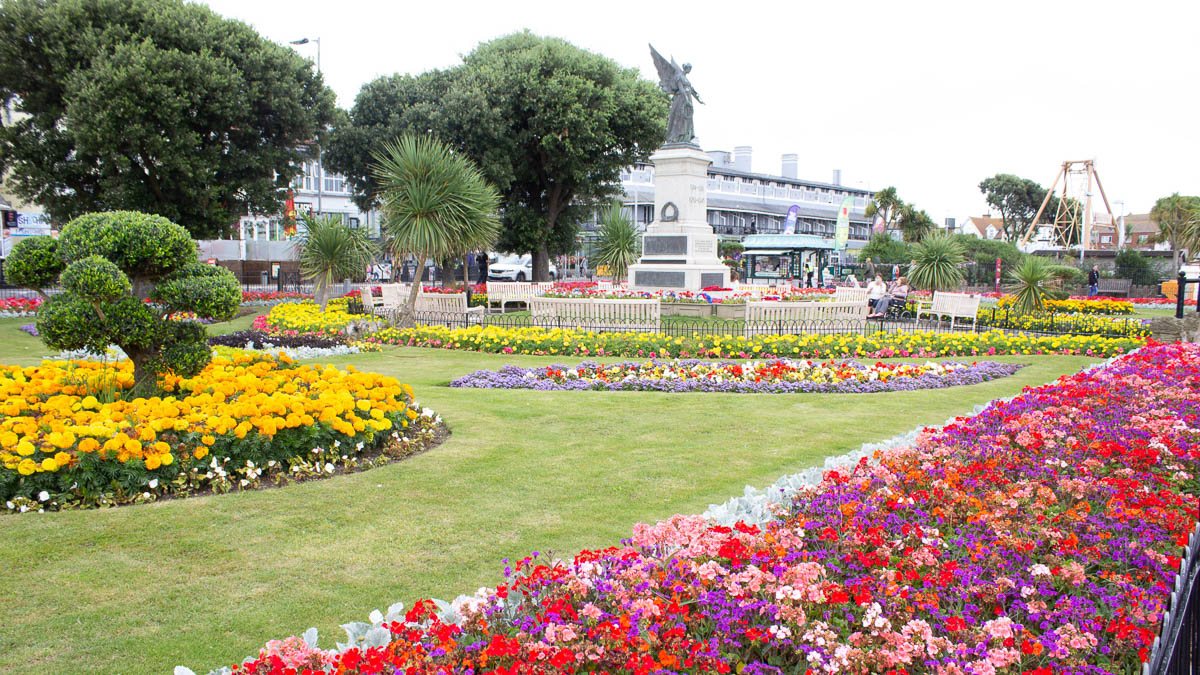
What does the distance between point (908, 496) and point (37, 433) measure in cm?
585

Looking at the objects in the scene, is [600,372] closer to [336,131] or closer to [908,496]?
[908,496]

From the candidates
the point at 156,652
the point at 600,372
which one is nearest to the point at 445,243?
the point at 600,372

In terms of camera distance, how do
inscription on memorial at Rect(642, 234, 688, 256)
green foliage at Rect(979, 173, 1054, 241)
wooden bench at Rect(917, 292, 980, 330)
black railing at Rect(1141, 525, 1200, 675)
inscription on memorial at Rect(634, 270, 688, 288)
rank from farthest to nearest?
green foliage at Rect(979, 173, 1054, 241), inscription on memorial at Rect(642, 234, 688, 256), inscription on memorial at Rect(634, 270, 688, 288), wooden bench at Rect(917, 292, 980, 330), black railing at Rect(1141, 525, 1200, 675)

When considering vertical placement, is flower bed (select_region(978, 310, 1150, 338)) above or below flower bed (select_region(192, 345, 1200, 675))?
above

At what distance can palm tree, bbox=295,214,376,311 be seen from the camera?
19016 millimetres

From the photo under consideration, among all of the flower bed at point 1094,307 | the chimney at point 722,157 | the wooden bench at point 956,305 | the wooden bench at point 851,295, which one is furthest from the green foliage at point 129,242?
the chimney at point 722,157

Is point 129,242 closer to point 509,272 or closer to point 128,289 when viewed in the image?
point 128,289

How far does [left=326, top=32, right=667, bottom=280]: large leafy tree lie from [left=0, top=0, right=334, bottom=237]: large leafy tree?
4493 millimetres

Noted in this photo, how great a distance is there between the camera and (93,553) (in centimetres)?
448

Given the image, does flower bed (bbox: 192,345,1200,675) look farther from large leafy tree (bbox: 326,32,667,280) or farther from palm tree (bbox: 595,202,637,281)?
large leafy tree (bbox: 326,32,667,280)

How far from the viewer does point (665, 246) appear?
21234 mm

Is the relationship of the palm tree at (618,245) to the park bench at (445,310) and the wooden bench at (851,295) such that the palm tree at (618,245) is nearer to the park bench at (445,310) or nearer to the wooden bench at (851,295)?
the wooden bench at (851,295)

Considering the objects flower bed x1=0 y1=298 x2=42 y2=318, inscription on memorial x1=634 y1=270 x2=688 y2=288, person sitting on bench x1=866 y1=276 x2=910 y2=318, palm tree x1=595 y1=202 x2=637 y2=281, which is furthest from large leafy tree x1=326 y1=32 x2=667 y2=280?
person sitting on bench x1=866 y1=276 x2=910 y2=318

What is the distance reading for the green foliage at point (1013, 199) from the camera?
77.4m
